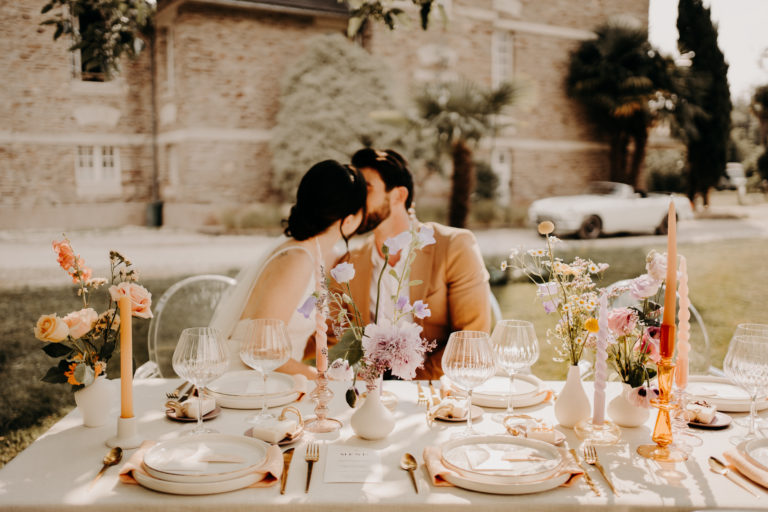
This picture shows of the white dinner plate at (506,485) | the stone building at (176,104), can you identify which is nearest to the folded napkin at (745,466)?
the white dinner plate at (506,485)

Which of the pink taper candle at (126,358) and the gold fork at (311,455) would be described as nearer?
the gold fork at (311,455)

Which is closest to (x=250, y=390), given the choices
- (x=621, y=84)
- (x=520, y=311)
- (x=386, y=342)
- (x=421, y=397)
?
(x=421, y=397)

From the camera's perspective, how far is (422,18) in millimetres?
2590

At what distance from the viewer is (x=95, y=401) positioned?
140cm

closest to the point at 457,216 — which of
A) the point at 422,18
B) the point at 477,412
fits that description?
the point at 422,18

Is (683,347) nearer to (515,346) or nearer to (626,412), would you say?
(626,412)

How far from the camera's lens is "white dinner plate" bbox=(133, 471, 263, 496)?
109 cm

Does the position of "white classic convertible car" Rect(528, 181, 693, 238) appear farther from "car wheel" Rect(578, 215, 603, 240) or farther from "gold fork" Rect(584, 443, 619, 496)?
"gold fork" Rect(584, 443, 619, 496)

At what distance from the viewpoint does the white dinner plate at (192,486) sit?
3.58 ft

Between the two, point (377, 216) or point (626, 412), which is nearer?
point (626, 412)

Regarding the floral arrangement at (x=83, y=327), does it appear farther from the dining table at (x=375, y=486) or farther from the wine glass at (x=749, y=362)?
the wine glass at (x=749, y=362)

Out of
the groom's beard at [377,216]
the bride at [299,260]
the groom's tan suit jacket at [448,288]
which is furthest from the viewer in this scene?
the groom's beard at [377,216]

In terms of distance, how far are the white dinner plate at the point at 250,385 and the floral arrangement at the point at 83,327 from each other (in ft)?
0.92

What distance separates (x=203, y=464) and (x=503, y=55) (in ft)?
42.7
